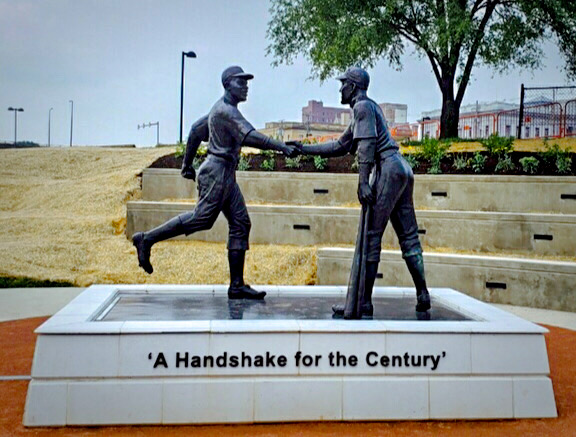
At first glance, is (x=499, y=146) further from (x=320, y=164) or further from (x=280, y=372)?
(x=280, y=372)

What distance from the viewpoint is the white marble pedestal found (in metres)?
6.30

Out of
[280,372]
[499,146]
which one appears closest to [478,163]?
[499,146]

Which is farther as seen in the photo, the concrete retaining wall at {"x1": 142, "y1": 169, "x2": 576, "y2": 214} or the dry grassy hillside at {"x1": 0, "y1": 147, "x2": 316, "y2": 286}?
the concrete retaining wall at {"x1": 142, "y1": 169, "x2": 576, "y2": 214}

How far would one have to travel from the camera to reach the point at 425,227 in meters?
14.6

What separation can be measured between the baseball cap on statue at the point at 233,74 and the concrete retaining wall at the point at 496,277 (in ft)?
19.7

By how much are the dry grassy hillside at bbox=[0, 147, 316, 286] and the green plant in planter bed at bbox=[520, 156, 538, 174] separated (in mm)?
5728

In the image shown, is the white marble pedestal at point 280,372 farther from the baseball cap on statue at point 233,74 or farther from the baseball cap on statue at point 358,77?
the baseball cap on statue at point 233,74

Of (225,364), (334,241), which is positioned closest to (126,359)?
(225,364)

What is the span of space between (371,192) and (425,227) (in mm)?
7470

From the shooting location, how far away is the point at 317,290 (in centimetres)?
934

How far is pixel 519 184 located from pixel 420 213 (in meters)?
2.55

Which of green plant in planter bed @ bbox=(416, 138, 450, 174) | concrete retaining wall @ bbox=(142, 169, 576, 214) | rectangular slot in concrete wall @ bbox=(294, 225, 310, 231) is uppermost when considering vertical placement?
green plant in planter bed @ bbox=(416, 138, 450, 174)

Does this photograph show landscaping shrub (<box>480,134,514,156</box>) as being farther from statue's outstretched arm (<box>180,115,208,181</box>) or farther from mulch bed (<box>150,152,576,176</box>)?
statue's outstretched arm (<box>180,115,208,181</box>)

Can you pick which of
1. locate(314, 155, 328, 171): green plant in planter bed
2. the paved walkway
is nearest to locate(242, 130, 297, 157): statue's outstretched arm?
the paved walkway
